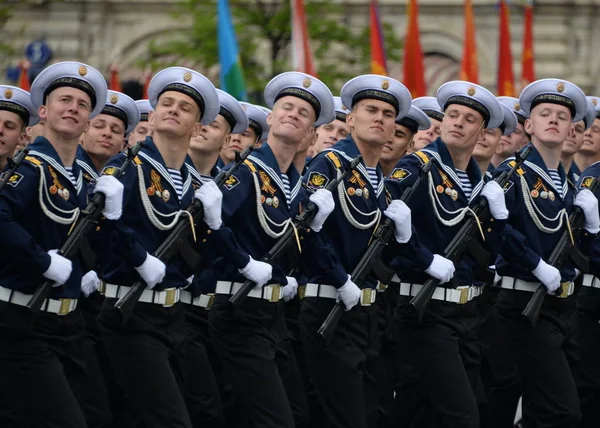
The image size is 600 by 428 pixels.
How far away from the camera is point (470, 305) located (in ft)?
29.2

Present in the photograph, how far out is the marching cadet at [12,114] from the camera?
27.2ft

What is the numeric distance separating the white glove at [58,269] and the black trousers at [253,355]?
3.79 ft

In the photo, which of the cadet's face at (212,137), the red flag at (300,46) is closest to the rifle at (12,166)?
the cadet's face at (212,137)

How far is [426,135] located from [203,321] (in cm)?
266

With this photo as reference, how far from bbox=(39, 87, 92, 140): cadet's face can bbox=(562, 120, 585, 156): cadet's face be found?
3749 millimetres

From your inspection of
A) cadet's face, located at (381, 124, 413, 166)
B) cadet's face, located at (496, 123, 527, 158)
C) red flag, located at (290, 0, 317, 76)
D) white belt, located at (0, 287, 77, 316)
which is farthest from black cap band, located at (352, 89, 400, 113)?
red flag, located at (290, 0, 317, 76)

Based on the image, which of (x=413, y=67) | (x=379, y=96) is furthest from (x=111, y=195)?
(x=413, y=67)

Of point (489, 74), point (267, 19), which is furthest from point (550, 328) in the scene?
point (489, 74)

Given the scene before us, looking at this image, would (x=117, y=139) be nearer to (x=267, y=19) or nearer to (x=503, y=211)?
(x=503, y=211)

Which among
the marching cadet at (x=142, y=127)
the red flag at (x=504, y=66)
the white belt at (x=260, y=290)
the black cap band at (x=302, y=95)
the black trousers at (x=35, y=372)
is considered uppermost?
the red flag at (x=504, y=66)

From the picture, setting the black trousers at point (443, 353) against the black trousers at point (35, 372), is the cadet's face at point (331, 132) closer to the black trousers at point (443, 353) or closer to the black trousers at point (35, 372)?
the black trousers at point (443, 353)

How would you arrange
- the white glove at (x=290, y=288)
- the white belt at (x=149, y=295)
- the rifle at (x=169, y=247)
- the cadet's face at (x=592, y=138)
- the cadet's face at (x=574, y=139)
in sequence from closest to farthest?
the rifle at (x=169, y=247), the white belt at (x=149, y=295), the white glove at (x=290, y=288), the cadet's face at (x=574, y=139), the cadet's face at (x=592, y=138)

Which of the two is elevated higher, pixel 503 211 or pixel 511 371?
pixel 503 211

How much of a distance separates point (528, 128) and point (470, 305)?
140 centimetres
